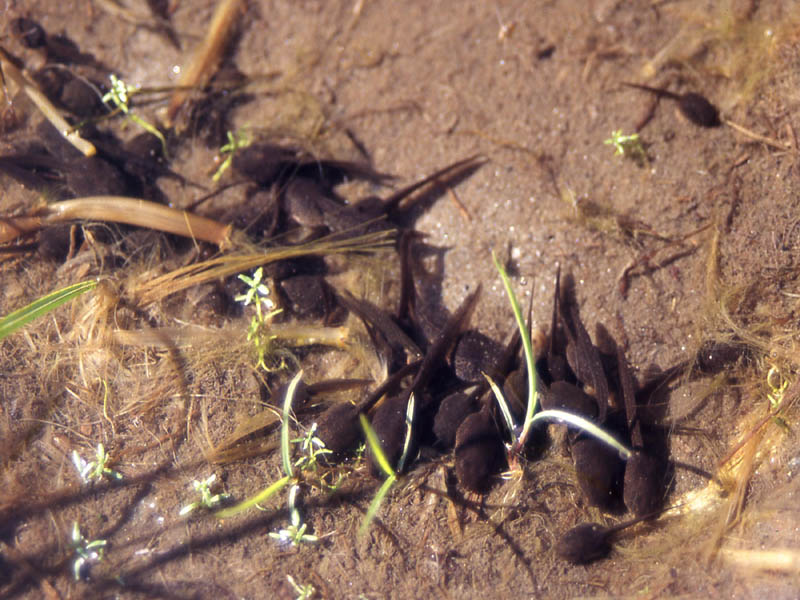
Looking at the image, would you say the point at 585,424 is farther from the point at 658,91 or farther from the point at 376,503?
the point at 658,91

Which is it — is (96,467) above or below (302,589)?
above

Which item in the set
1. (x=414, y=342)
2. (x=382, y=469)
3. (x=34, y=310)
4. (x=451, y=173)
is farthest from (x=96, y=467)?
(x=451, y=173)

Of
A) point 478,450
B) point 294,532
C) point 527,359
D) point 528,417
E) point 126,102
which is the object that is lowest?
point 294,532

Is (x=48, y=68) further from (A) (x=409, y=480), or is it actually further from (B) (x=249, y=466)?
(A) (x=409, y=480)

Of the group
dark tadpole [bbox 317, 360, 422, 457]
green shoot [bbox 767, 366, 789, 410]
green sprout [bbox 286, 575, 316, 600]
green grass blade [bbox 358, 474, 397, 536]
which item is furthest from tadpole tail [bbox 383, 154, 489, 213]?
green sprout [bbox 286, 575, 316, 600]

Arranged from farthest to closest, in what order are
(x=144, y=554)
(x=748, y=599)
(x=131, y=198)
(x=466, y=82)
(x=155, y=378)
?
(x=466, y=82), (x=131, y=198), (x=155, y=378), (x=144, y=554), (x=748, y=599)

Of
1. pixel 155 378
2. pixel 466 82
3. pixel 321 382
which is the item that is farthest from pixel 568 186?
pixel 155 378

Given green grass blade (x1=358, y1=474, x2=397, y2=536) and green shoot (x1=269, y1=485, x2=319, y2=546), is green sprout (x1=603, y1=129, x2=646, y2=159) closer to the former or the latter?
green grass blade (x1=358, y1=474, x2=397, y2=536)

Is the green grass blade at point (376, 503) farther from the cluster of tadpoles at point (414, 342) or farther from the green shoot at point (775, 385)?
the green shoot at point (775, 385)
